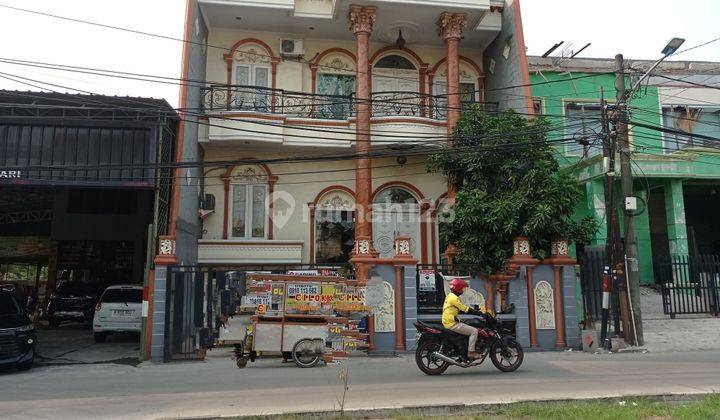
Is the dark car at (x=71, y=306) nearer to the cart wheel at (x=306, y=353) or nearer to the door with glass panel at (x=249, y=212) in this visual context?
the door with glass panel at (x=249, y=212)

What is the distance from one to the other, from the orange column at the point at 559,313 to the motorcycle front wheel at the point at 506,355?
4143 millimetres

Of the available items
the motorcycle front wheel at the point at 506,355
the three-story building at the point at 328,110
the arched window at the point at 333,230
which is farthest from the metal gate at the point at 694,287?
the arched window at the point at 333,230

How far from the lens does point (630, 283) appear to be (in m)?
13.4

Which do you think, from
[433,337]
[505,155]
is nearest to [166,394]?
[433,337]

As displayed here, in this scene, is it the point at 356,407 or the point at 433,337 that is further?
the point at 433,337

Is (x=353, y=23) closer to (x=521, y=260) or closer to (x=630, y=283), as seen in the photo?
(x=521, y=260)

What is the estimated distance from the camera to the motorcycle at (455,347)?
934 centimetres

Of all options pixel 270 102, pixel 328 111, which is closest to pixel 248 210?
pixel 270 102

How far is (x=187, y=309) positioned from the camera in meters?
12.4

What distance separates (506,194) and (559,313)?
10.5 ft

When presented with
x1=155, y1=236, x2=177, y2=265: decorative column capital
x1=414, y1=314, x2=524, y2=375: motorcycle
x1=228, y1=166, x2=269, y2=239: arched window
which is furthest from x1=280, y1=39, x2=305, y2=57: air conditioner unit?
x1=414, y1=314, x2=524, y2=375: motorcycle

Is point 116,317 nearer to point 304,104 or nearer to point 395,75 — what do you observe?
point 304,104

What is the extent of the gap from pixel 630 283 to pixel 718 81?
12.5 meters

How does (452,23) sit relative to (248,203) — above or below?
above
